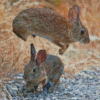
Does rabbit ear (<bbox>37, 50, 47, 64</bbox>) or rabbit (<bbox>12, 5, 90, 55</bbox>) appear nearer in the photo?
rabbit ear (<bbox>37, 50, 47, 64</bbox>)

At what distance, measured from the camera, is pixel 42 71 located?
5.47ft

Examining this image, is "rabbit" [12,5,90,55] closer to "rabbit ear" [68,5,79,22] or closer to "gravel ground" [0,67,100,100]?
"rabbit ear" [68,5,79,22]

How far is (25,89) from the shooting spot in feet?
5.68

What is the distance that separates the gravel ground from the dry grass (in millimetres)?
111

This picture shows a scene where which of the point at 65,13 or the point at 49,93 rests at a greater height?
the point at 65,13

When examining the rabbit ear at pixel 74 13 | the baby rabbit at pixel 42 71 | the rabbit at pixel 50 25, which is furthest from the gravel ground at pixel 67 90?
the rabbit ear at pixel 74 13

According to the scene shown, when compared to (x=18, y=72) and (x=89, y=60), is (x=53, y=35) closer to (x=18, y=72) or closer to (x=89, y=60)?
(x=18, y=72)

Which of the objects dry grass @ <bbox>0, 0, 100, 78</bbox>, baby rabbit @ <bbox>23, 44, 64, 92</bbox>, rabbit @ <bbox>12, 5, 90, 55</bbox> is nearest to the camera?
baby rabbit @ <bbox>23, 44, 64, 92</bbox>

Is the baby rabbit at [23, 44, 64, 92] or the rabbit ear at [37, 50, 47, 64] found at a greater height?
the rabbit ear at [37, 50, 47, 64]

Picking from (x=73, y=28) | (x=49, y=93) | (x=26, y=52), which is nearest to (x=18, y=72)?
(x=26, y=52)

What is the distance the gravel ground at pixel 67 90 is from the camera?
1.66m

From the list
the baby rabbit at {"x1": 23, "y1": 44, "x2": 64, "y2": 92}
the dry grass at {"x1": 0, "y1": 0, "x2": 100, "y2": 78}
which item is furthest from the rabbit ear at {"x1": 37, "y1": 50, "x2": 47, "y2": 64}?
the dry grass at {"x1": 0, "y1": 0, "x2": 100, "y2": 78}

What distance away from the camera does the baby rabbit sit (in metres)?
1.59

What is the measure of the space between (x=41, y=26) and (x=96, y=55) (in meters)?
0.95
